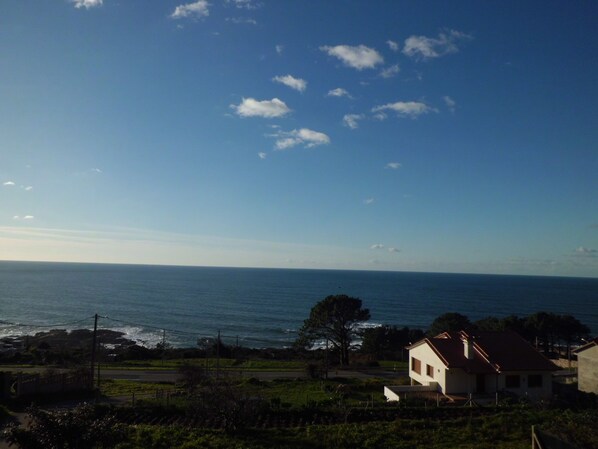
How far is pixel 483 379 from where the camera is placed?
29.1 meters

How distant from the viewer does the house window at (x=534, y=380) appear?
29.3m

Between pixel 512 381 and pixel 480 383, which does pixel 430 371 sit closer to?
pixel 480 383

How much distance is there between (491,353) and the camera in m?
30.2

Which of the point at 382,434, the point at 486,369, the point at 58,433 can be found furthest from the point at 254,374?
the point at 58,433

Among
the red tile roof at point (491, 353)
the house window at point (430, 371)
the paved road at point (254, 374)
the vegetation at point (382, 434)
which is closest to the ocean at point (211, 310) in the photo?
the paved road at point (254, 374)

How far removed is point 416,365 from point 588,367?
1089cm

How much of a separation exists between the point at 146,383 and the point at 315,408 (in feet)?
59.2

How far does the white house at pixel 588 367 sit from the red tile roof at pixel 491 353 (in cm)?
303

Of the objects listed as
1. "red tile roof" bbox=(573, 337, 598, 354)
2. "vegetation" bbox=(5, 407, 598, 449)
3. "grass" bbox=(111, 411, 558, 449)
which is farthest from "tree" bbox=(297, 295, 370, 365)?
"grass" bbox=(111, 411, 558, 449)

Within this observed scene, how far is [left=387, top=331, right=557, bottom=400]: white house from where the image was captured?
29.0 m

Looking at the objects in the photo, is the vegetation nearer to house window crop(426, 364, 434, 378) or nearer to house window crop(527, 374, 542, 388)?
house window crop(527, 374, 542, 388)

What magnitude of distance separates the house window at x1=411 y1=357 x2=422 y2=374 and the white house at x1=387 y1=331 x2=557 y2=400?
158cm

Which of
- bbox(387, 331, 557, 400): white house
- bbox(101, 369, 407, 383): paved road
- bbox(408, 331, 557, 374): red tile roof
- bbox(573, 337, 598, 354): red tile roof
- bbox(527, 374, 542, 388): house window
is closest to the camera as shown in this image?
bbox(387, 331, 557, 400): white house

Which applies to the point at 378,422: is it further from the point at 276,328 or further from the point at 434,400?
the point at 276,328
